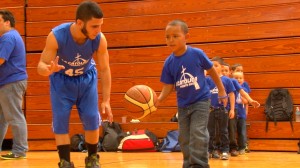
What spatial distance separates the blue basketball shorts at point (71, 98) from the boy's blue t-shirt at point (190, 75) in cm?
83

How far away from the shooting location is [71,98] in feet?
14.1

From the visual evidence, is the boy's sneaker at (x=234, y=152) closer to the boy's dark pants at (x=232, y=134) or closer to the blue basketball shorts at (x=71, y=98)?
the boy's dark pants at (x=232, y=134)

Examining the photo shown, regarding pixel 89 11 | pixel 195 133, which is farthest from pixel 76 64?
pixel 195 133

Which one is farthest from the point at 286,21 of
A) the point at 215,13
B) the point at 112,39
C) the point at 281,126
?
the point at 112,39

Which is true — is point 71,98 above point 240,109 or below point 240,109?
above

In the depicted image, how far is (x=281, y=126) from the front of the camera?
25.8ft

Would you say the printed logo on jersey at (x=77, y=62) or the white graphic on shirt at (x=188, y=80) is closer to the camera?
the printed logo on jersey at (x=77, y=62)

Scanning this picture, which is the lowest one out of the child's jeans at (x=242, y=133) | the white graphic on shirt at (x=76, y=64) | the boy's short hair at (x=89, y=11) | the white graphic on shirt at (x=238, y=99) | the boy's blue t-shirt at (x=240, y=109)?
the child's jeans at (x=242, y=133)

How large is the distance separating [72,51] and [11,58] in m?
2.39

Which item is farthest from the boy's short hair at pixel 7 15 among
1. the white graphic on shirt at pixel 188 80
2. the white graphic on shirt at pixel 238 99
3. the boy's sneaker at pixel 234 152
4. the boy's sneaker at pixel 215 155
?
the boy's sneaker at pixel 234 152

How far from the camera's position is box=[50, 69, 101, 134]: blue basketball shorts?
427cm

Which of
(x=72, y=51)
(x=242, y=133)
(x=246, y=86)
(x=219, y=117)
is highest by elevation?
(x=72, y=51)

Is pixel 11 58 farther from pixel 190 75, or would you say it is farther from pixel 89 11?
pixel 190 75

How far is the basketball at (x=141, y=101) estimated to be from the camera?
4566 millimetres
